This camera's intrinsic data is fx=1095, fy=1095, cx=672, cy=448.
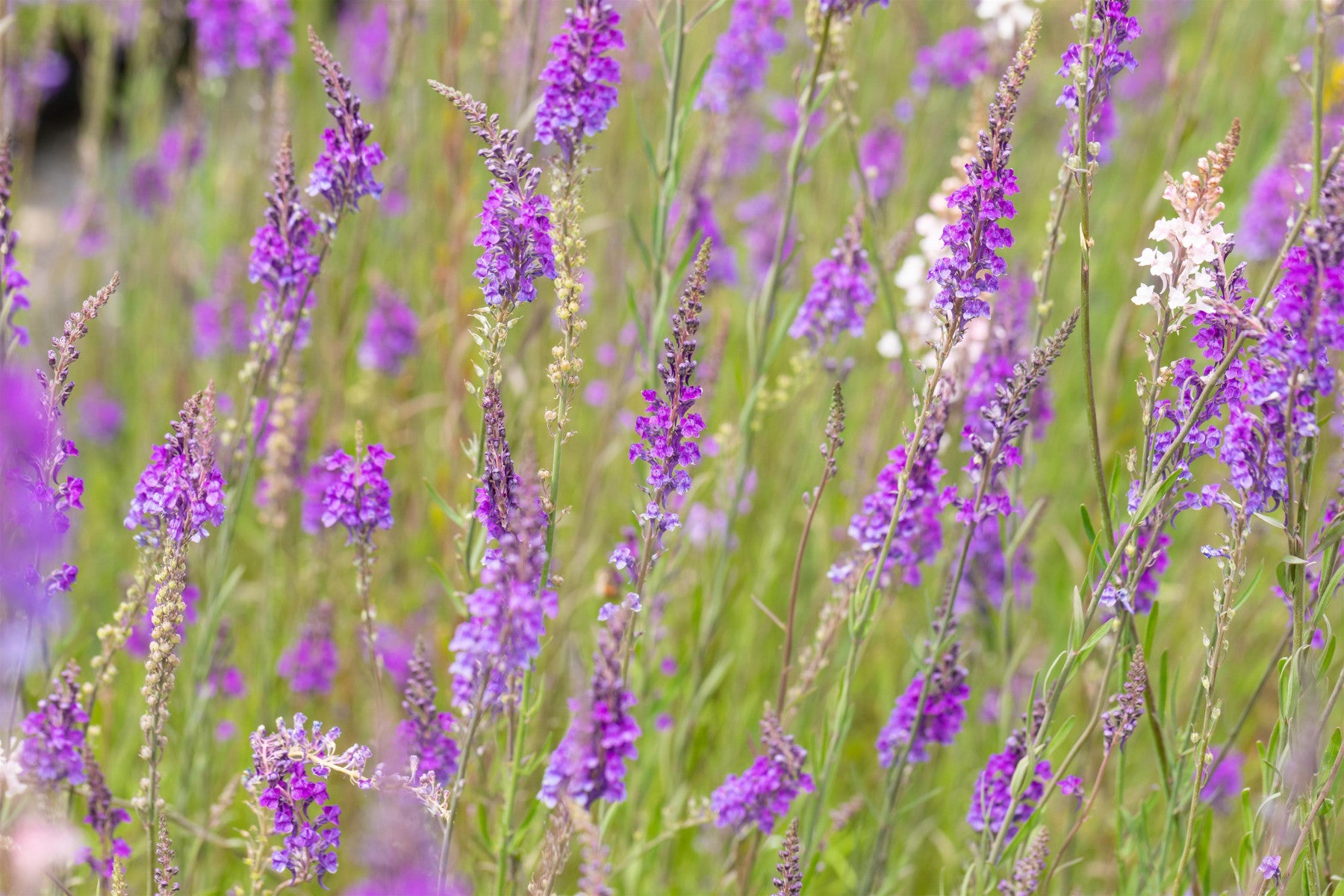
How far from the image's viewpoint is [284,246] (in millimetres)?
2516

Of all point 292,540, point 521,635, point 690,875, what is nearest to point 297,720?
point 521,635

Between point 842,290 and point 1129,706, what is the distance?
59.2 inches

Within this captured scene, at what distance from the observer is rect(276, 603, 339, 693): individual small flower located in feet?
12.1

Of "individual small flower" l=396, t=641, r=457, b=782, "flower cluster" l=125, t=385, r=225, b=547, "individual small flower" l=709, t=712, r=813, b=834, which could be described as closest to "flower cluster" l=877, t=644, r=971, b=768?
"individual small flower" l=709, t=712, r=813, b=834

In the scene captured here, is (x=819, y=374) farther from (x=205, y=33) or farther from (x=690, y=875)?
(x=205, y=33)

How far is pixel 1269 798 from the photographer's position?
202cm

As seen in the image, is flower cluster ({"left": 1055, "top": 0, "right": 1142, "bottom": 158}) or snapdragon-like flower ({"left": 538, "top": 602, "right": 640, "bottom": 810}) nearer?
snapdragon-like flower ({"left": 538, "top": 602, "right": 640, "bottom": 810})

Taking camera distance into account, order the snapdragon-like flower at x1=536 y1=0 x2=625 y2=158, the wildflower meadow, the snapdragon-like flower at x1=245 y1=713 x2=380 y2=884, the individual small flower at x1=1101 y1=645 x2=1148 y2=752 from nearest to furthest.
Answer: the snapdragon-like flower at x1=245 y1=713 x2=380 y2=884, the wildflower meadow, the individual small flower at x1=1101 y1=645 x2=1148 y2=752, the snapdragon-like flower at x1=536 y1=0 x2=625 y2=158

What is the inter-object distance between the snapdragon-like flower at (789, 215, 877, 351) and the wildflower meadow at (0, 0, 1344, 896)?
0.02m

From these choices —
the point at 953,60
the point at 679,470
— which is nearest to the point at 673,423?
the point at 679,470

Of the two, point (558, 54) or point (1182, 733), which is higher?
point (558, 54)

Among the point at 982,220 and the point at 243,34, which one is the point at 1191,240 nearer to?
the point at 982,220

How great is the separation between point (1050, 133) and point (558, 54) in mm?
5234

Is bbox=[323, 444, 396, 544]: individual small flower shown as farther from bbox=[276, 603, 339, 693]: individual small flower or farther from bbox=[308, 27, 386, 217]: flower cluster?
bbox=[276, 603, 339, 693]: individual small flower
